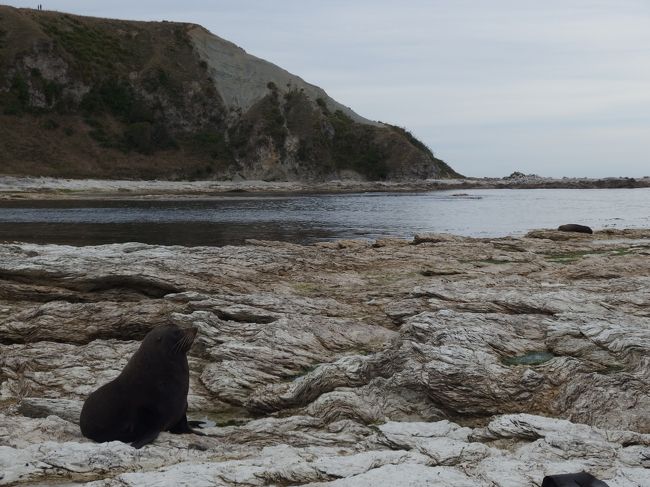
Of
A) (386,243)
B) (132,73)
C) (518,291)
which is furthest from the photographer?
(132,73)

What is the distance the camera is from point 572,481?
22.1ft

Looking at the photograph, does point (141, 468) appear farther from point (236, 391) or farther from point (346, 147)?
point (346, 147)

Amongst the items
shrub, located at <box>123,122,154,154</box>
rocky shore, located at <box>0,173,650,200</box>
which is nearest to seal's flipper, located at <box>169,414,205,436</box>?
rocky shore, located at <box>0,173,650,200</box>

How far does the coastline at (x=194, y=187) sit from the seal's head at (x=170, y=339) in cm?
7694

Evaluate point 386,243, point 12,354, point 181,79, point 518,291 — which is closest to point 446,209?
point 386,243

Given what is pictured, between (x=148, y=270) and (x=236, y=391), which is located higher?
(x=148, y=270)

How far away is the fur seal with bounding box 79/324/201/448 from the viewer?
28.8 feet

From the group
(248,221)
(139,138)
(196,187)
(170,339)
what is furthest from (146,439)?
(139,138)

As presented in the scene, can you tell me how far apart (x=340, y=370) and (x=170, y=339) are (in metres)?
2.75

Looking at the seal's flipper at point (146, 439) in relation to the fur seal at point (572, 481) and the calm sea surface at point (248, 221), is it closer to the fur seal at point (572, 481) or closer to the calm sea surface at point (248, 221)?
the fur seal at point (572, 481)

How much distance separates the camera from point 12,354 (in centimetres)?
1171

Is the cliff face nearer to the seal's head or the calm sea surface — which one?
the calm sea surface

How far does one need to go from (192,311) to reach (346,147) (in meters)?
126

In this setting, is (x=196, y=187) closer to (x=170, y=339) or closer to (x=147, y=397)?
(x=170, y=339)
